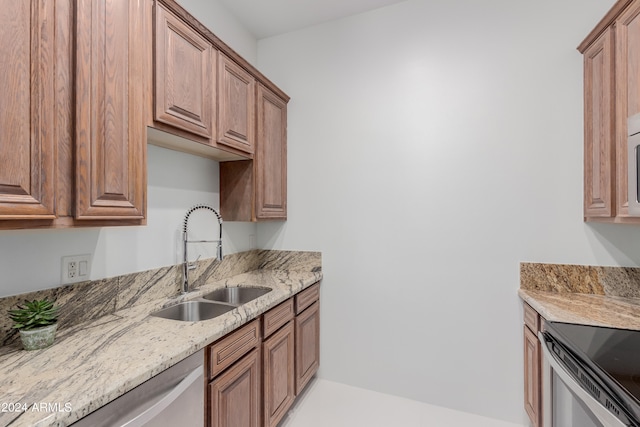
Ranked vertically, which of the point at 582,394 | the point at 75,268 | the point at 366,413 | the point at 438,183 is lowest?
the point at 366,413

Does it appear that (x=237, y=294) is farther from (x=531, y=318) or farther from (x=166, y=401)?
(x=531, y=318)

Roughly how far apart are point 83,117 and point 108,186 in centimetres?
26

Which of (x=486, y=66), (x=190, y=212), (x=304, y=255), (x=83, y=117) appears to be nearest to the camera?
(x=83, y=117)

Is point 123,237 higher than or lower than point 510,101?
lower

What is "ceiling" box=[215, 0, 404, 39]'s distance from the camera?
221cm

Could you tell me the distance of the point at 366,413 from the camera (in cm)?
203

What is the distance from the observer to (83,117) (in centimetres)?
103

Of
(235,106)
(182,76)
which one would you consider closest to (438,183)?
(235,106)

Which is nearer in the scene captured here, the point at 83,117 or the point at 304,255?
the point at 83,117

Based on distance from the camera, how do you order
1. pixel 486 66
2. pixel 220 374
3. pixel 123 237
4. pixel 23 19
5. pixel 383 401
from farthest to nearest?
1. pixel 383 401
2. pixel 486 66
3. pixel 123 237
4. pixel 220 374
5. pixel 23 19

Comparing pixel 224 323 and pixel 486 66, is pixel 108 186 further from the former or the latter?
pixel 486 66

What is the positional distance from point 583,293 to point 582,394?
3.49ft

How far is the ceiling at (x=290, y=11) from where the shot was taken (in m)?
2.21

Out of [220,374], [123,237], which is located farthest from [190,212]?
[220,374]
